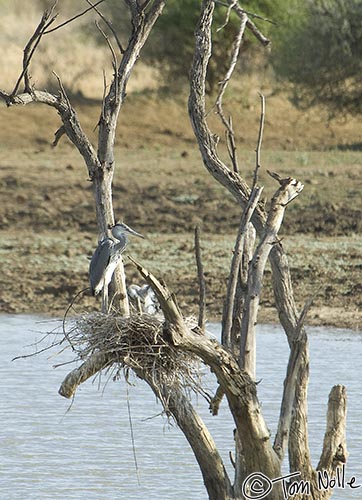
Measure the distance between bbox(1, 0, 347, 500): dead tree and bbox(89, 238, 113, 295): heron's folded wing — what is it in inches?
7.5

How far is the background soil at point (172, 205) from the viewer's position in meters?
11.9

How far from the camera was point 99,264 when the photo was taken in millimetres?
6309

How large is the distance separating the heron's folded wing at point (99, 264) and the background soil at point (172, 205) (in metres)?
4.58

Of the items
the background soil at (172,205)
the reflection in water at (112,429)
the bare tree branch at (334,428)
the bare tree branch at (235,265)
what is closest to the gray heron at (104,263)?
the bare tree branch at (235,265)

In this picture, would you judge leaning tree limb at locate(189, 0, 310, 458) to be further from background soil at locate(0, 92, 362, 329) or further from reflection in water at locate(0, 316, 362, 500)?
background soil at locate(0, 92, 362, 329)

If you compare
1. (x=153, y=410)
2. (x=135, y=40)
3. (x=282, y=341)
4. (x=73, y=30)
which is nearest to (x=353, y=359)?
(x=282, y=341)

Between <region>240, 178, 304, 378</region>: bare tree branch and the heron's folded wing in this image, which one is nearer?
<region>240, 178, 304, 378</region>: bare tree branch

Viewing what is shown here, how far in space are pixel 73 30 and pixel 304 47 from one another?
988 cm

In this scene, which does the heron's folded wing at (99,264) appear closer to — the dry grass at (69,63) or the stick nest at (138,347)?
the stick nest at (138,347)

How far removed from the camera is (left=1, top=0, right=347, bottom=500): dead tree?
5.20 metres

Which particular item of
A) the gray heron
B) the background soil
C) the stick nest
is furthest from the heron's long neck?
the background soil

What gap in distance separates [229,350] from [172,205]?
10.1m

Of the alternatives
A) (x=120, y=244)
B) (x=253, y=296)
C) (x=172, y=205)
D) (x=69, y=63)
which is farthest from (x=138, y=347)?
(x=69, y=63)

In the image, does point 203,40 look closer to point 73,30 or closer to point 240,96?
point 240,96
